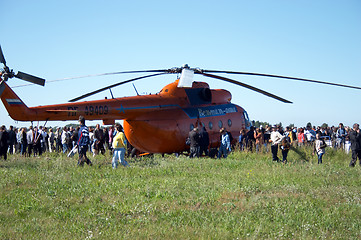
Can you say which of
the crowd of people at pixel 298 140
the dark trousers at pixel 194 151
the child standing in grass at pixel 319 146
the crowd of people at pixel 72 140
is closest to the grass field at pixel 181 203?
the crowd of people at pixel 72 140

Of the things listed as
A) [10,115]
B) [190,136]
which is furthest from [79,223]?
[190,136]

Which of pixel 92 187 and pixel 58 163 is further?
pixel 58 163

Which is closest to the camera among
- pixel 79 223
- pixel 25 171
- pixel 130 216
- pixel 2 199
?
pixel 79 223

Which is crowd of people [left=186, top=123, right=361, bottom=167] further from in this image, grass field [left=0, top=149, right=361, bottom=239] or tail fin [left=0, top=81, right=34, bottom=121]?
tail fin [left=0, top=81, right=34, bottom=121]

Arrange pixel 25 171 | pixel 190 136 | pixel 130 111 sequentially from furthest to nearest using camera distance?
1. pixel 190 136
2. pixel 130 111
3. pixel 25 171

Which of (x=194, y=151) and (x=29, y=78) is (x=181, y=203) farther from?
(x=194, y=151)

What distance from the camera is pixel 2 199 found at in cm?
856

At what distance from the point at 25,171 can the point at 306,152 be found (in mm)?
12258

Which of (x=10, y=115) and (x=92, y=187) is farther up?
(x=10, y=115)

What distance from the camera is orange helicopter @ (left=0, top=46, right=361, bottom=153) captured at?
13.2 metres

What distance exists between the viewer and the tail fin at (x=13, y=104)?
1302 cm

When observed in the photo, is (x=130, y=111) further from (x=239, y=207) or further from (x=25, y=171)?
(x=239, y=207)

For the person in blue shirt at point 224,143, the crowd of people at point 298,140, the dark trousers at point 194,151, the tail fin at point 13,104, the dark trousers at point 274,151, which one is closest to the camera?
the tail fin at point 13,104

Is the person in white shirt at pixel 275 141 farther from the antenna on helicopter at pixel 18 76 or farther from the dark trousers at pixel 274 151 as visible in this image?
the antenna on helicopter at pixel 18 76
